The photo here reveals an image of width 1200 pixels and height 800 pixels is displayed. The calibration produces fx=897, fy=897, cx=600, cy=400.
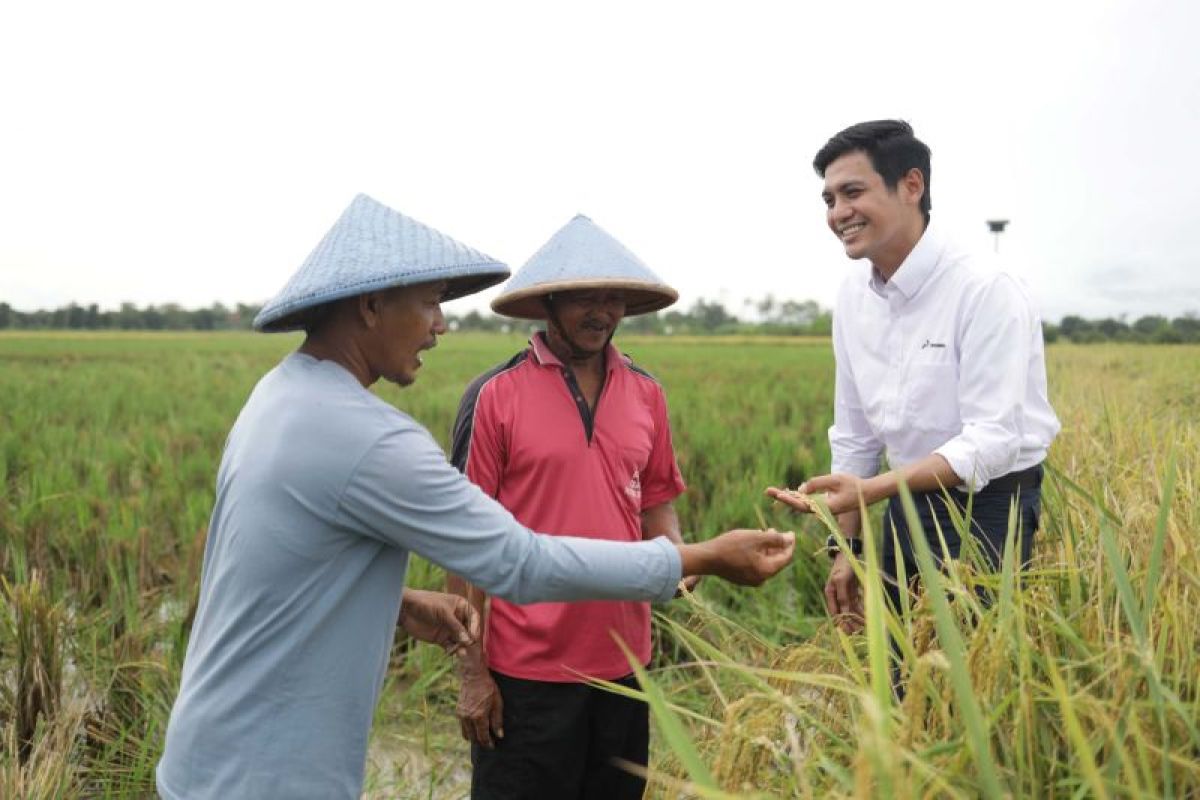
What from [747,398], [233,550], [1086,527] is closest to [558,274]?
[233,550]

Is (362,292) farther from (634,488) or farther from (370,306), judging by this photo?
(634,488)

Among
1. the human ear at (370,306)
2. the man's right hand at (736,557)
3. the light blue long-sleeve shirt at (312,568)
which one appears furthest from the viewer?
the man's right hand at (736,557)

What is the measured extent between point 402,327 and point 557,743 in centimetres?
101

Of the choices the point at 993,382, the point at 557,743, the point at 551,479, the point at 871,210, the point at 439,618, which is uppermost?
the point at 871,210

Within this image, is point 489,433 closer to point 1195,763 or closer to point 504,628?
point 504,628

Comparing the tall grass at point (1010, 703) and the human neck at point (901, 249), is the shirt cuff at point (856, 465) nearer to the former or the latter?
the human neck at point (901, 249)

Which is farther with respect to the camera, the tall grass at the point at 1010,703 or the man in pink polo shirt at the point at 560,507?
the man in pink polo shirt at the point at 560,507

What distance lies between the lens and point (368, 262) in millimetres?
1342

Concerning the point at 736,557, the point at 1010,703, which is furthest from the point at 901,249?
the point at 1010,703

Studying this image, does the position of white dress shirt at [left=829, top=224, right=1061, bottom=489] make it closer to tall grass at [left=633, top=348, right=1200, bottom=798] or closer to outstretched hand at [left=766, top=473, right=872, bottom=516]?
outstretched hand at [left=766, top=473, right=872, bottom=516]

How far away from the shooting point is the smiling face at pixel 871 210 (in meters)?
2.11

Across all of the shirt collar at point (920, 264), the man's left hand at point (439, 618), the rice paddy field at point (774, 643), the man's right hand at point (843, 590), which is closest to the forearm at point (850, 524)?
the man's right hand at point (843, 590)

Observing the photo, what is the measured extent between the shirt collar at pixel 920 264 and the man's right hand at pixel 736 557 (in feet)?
2.85

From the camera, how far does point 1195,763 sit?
2.68 feet
